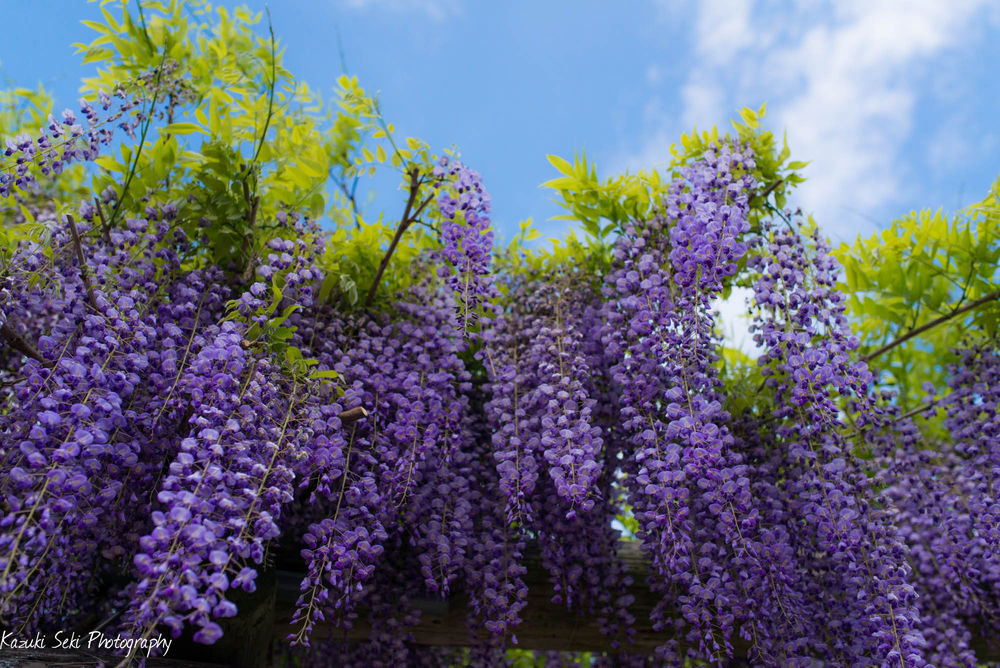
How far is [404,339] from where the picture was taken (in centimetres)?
199

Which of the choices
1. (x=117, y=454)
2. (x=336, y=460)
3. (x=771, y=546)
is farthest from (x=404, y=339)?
(x=771, y=546)

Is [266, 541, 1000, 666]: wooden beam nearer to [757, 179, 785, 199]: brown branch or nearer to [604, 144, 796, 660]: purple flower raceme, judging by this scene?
[604, 144, 796, 660]: purple flower raceme

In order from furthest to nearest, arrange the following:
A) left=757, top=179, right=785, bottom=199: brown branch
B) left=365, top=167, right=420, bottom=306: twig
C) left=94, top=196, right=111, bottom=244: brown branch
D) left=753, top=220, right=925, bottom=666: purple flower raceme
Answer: left=757, top=179, right=785, bottom=199: brown branch
left=365, top=167, right=420, bottom=306: twig
left=94, top=196, right=111, bottom=244: brown branch
left=753, top=220, right=925, bottom=666: purple flower raceme

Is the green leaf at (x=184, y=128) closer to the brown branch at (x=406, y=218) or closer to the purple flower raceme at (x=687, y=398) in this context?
the brown branch at (x=406, y=218)

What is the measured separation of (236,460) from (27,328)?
1.23 m

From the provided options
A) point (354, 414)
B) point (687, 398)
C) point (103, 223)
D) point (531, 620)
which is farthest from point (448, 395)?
point (103, 223)

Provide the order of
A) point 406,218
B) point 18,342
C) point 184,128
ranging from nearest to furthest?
point 18,342 → point 184,128 → point 406,218

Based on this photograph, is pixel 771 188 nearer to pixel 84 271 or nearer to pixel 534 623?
pixel 534 623

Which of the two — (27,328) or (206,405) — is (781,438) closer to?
(206,405)

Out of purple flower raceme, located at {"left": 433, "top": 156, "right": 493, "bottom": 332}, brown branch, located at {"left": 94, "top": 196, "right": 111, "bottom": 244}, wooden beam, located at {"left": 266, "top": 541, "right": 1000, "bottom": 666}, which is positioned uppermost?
purple flower raceme, located at {"left": 433, "top": 156, "right": 493, "bottom": 332}

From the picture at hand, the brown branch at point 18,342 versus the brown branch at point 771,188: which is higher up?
the brown branch at point 771,188

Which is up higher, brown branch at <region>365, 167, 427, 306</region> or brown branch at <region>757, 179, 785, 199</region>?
brown branch at <region>757, 179, 785, 199</region>

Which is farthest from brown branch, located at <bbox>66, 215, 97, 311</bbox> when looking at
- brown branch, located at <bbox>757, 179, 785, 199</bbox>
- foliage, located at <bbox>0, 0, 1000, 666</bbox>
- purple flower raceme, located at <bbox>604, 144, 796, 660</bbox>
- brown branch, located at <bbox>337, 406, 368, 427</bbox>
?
brown branch, located at <bbox>757, 179, 785, 199</bbox>

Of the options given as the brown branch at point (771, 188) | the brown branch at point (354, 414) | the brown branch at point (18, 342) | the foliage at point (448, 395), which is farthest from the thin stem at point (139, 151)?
the brown branch at point (771, 188)
